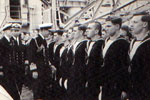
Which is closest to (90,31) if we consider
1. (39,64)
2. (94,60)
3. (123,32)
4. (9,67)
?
(94,60)

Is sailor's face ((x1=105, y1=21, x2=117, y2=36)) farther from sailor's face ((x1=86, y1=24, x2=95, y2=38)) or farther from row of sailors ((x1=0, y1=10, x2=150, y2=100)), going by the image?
sailor's face ((x1=86, y1=24, x2=95, y2=38))

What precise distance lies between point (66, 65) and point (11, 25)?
1.11m

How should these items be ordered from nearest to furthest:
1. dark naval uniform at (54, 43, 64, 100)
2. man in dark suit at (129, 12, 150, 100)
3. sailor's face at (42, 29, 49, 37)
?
1. man in dark suit at (129, 12, 150, 100)
2. dark naval uniform at (54, 43, 64, 100)
3. sailor's face at (42, 29, 49, 37)

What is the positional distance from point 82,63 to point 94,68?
0.21m

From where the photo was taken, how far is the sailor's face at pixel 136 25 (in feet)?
6.31

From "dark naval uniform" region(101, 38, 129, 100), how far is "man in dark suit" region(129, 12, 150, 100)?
2.9 inches

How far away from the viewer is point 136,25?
6.41 ft

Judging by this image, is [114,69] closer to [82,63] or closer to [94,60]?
[94,60]

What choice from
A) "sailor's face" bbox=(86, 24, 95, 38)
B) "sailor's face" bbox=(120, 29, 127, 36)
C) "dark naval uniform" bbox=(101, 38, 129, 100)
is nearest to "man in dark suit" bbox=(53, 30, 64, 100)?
"sailor's face" bbox=(86, 24, 95, 38)

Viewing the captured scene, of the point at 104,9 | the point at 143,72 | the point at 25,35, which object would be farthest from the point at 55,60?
the point at 143,72

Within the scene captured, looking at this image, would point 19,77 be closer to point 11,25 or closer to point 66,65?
point 11,25

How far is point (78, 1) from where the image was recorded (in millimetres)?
2762

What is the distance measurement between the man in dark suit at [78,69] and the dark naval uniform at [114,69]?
342 millimetres

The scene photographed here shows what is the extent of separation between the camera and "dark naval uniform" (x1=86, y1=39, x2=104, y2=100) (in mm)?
2336
